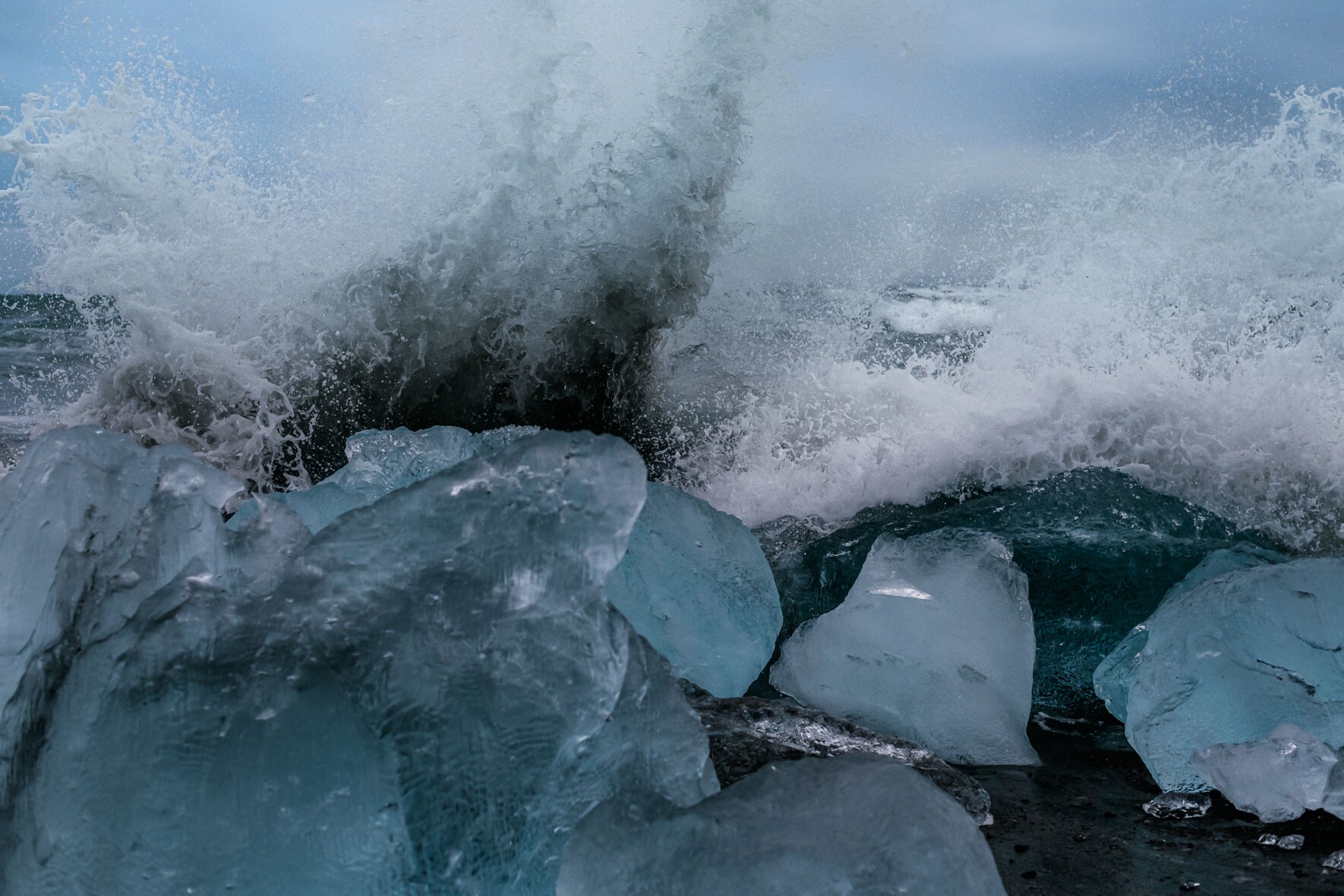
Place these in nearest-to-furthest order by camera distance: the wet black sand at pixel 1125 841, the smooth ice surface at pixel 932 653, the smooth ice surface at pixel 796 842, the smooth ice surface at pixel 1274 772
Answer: the smooth ice surface at pixel 796 842 < the wet black sand at pixel 1125 841 < the smooth ice surface at pixel 1274 772 < the smooth ice surface at pixel 932 653

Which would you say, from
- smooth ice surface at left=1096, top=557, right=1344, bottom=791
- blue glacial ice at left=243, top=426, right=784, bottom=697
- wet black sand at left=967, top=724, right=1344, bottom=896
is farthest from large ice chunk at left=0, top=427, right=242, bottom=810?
smooth ice surface at left=1096, top=557, right=1344, bottom=791

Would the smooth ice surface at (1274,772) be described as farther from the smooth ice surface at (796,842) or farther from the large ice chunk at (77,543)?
the large ice chunk at (77,543)

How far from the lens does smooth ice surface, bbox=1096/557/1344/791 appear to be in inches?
74.2

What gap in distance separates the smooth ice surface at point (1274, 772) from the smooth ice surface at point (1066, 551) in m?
0.55

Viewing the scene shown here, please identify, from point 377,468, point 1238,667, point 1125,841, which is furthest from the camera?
point 377,468

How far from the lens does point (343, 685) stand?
1245mm

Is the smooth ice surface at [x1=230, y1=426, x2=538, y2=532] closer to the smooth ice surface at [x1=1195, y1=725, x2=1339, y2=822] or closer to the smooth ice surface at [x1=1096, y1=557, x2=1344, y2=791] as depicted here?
the smooth ice surface at [x1=1096, y1=557, x2=1344, y2=791]

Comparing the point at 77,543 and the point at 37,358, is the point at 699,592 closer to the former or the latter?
the point at 77,543

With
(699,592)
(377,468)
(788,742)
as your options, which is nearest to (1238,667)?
(788,742)

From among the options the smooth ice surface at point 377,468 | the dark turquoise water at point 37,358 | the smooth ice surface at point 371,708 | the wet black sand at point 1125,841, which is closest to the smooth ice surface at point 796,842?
the smooth ice surface at point 371,708

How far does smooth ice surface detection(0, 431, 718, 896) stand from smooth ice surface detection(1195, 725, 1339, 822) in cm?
99

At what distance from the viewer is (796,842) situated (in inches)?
44.9

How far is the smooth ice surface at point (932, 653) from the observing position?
2.07 meters

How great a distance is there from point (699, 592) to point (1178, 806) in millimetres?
958
